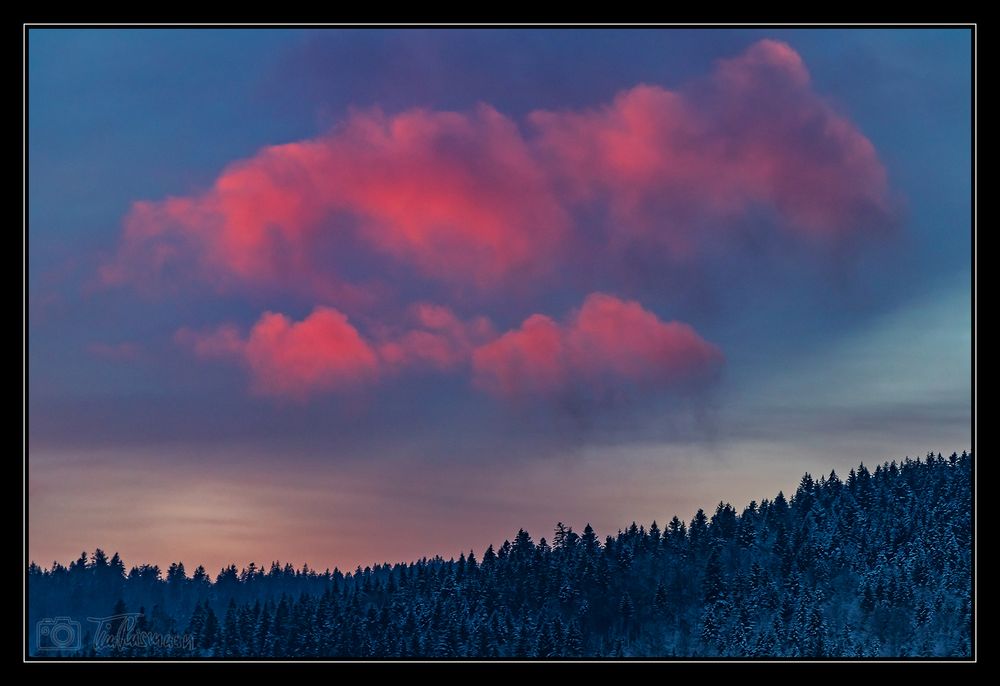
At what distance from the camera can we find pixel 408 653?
576 feet

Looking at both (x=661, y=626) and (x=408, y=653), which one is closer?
(x=408, y=653)

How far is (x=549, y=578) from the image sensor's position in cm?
18762
